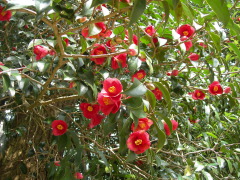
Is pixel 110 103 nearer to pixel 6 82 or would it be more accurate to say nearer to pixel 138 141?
pixel 138 141

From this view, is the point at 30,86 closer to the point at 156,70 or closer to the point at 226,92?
the point at 156,70

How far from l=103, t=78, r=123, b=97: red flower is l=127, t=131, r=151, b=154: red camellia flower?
6.5 inches

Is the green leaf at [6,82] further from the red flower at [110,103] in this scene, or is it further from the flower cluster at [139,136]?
the flower cluster at [139,136]

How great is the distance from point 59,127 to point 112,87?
1.54 feet

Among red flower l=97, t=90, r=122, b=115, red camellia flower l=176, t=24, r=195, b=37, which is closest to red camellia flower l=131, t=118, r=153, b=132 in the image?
red flower l=97, t=90, r=122, b=115

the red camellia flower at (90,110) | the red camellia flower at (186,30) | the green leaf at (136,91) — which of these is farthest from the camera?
the red camellia flower at (186,30)

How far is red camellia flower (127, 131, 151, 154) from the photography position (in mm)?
941

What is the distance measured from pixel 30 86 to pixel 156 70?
0.75m

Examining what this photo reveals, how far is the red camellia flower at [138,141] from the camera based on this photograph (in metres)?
0.94

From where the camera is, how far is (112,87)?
0.90m

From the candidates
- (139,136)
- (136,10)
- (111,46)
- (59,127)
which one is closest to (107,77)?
(111,46)

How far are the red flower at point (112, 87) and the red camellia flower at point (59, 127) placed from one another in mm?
422

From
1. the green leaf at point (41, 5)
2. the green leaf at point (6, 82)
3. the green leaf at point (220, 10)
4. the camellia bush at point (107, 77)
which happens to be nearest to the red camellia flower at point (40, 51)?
the camellia bush at point (107, 77)

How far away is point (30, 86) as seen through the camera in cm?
131
